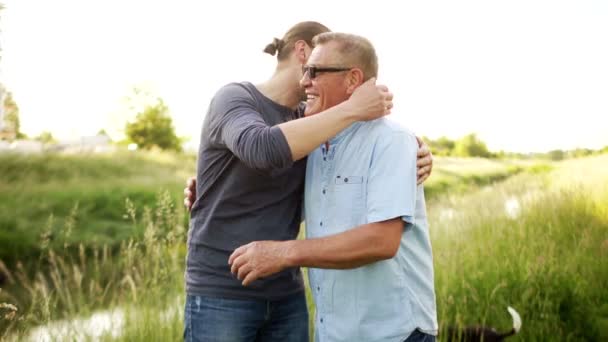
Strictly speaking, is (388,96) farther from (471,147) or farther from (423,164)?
(471,147)

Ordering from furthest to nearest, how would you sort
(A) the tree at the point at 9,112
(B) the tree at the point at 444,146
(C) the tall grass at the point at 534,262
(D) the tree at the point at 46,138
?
(D) the tree at the point at 46,138, (B) the tree at the point at 444,146, (A) the tree at the point at 9,112, (C) the tall grass at the point at 534,262

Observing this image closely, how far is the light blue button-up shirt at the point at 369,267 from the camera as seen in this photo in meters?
1.79

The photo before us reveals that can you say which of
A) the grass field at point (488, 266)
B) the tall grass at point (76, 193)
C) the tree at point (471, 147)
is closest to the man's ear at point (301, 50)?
the grass field at point (488, 266)

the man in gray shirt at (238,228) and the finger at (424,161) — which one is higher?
the finger at (424,161)

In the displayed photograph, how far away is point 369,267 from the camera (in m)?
1.84

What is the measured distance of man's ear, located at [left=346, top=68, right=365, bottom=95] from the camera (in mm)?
1935

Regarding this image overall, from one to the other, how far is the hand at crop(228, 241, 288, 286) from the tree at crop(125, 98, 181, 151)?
2801cm

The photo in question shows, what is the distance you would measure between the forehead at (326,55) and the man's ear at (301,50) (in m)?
0.47

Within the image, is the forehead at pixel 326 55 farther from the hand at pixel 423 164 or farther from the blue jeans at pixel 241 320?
the blue jeans at pixel 241 320

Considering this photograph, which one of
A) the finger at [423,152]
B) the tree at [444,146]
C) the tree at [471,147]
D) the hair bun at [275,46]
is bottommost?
the tree at [444,146]

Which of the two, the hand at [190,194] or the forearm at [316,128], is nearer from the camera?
the forearm at [316,128]

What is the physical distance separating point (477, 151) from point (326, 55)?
888 centimetres

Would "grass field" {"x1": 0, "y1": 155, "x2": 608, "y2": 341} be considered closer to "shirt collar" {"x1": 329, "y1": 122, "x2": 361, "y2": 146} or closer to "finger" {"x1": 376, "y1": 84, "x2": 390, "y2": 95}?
"shirt collar" {"x1": 329, "y1": 122, "x2": 361, "y2": 146}

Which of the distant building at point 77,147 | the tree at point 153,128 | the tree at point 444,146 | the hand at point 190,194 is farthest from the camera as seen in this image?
the tree at point 153,128
